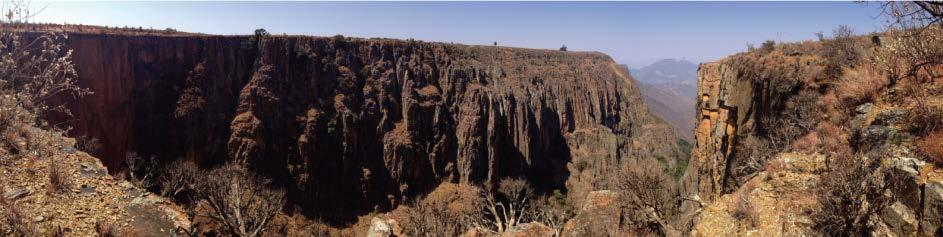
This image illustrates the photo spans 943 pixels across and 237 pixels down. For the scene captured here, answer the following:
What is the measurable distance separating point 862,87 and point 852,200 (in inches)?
217

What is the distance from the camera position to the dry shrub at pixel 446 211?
27.2m

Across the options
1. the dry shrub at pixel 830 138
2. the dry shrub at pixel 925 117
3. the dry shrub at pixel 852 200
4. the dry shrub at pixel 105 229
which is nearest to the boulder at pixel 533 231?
the dry shrub at pixel 830 138

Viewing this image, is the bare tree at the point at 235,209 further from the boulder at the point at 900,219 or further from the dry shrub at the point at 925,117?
the dry shrub at the point at 925,117

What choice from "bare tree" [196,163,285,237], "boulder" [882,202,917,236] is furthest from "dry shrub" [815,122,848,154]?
"bare tree" [196,163,285,237]

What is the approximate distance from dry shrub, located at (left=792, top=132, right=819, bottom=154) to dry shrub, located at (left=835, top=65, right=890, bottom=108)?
3.82ft

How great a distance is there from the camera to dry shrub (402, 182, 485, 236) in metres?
27.2

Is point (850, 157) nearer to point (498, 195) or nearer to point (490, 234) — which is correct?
point (490, 234)

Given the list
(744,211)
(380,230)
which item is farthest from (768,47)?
(380,230)

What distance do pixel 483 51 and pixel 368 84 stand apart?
19927 mm

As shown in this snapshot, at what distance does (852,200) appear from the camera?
7.54 m

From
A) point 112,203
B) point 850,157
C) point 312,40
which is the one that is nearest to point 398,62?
point 312,40

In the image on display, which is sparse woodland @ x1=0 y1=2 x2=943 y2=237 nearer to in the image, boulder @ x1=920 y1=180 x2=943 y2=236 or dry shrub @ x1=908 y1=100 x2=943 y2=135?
dry shrub @ x1=908 y1=100 x2=943 y2=135

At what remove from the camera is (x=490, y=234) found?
21.6 metres

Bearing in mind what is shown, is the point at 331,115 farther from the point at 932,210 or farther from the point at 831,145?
the point at 932,210
